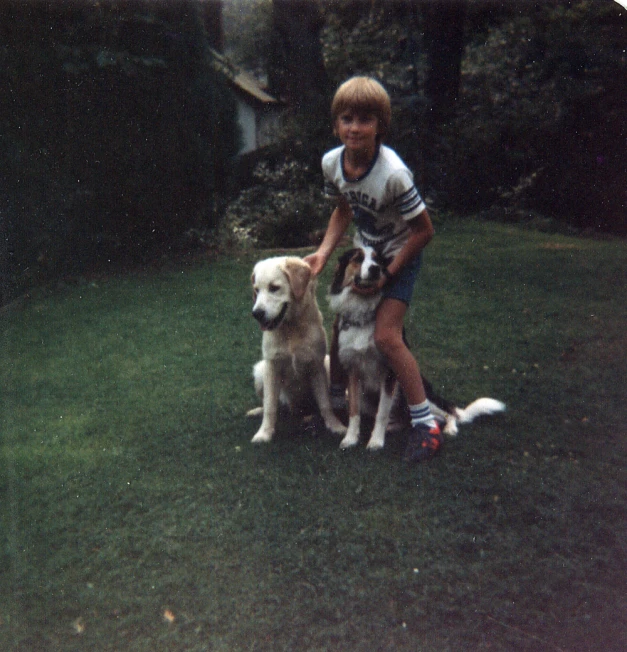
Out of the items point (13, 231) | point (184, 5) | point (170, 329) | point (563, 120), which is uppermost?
point (184, 5)

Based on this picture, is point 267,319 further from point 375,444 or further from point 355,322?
point 375,444

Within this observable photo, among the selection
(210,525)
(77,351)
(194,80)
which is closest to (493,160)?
(194,80)

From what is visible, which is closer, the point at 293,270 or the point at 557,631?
the point at 557,631

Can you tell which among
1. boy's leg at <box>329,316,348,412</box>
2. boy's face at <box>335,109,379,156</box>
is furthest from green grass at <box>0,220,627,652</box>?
boy's face at <box>335,109,379,156</box>

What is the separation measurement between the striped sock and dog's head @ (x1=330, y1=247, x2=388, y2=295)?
77 cm

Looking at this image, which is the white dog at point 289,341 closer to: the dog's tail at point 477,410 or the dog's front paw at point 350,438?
the dog's front paw at point 350,438

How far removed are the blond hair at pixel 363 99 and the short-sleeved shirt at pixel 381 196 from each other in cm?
21

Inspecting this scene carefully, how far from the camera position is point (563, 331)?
19.7 ft

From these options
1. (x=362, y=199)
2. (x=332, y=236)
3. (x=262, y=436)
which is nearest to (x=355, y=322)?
(x=332, y=236)

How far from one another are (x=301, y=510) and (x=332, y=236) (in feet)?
5.65

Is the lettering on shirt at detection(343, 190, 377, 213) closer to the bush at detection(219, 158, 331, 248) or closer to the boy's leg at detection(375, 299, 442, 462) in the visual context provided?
the boy's leg at detection(375, 299, 442, 462)

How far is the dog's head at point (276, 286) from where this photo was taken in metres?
3.76

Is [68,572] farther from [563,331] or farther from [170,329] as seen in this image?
[563,331]

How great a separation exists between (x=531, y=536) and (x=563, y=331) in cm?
347
